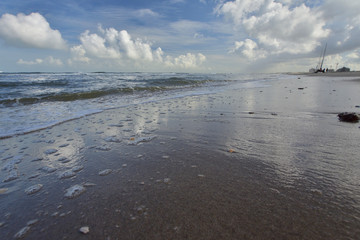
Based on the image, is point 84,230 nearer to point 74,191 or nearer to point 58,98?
point 74,191

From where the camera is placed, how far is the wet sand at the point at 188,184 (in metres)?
1.57

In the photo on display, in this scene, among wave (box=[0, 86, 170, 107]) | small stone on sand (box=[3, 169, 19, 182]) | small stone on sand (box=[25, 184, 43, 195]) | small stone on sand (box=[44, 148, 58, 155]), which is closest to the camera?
small stone on sand (box=[25, 184, 43, 195])

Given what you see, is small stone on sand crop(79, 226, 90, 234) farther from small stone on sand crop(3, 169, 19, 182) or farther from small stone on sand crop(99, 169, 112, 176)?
small stone on sand crop(3, 169, 19, 182)

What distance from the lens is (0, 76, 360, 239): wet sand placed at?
157 centimetres

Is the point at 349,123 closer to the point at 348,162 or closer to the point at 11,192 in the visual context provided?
the point at 348,162

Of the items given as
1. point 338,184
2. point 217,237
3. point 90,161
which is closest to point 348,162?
point 338,184

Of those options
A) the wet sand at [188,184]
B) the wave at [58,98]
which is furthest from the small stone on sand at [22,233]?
the wave at [58,98]

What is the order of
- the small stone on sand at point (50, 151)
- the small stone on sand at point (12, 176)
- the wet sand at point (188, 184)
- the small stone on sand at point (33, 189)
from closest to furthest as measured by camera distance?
the wet sand at point (188, 184)
the small stone on sand at point (33, 189)
the small stone on sand at point (12, 176)
the small stone on sand at point (50, 151)

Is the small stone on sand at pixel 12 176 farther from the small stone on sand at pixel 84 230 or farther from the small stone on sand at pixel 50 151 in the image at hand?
the small stone on sand at pixel 84 230

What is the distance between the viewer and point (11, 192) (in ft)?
7.28

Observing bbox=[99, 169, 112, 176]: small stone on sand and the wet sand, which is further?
bbox=[99, 169, 112, 176]: small stone on sand

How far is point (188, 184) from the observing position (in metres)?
2.18

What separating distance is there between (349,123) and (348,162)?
253 cm

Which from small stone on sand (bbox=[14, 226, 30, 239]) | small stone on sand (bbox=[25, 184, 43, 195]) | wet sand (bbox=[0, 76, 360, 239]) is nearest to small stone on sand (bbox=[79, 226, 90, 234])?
wet sand (bbox=[0, 76, 360, 239])
